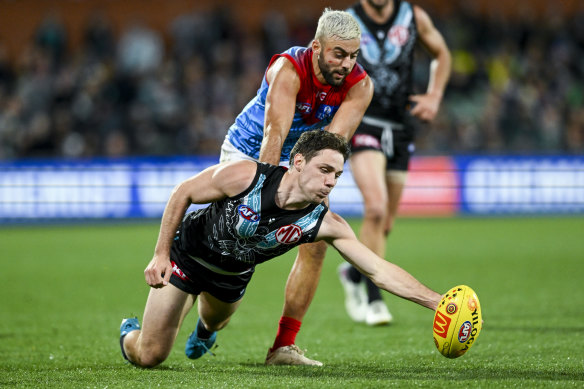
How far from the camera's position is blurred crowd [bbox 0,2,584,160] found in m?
15.8

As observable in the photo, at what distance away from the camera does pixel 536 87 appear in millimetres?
17219

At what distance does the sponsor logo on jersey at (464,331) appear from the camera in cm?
416

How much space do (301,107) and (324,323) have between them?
225cm

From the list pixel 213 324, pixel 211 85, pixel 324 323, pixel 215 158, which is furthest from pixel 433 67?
pixel 211 85

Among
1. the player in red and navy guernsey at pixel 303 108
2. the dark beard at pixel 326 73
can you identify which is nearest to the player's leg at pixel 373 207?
the player in red and navy guernsey at pixel 303 108

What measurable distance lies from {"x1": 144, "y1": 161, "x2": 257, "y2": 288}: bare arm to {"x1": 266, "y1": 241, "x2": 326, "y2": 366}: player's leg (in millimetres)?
963

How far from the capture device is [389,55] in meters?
6.91

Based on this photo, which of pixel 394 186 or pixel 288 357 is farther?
pixel 394 186

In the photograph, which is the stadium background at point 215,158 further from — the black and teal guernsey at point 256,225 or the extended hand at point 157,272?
the extended hand at point 157,272

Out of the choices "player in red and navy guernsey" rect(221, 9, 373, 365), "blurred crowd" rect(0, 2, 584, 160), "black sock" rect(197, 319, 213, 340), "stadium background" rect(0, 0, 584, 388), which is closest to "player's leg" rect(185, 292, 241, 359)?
"black sock" rect(197, 319, 213, 340)

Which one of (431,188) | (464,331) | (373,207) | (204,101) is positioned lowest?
(431,188)

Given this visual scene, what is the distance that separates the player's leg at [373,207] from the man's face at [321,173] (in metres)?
2.25

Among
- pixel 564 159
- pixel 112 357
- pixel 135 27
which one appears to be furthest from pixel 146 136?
pixel 112 357

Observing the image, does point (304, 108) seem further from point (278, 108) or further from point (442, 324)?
point (442, 324)
